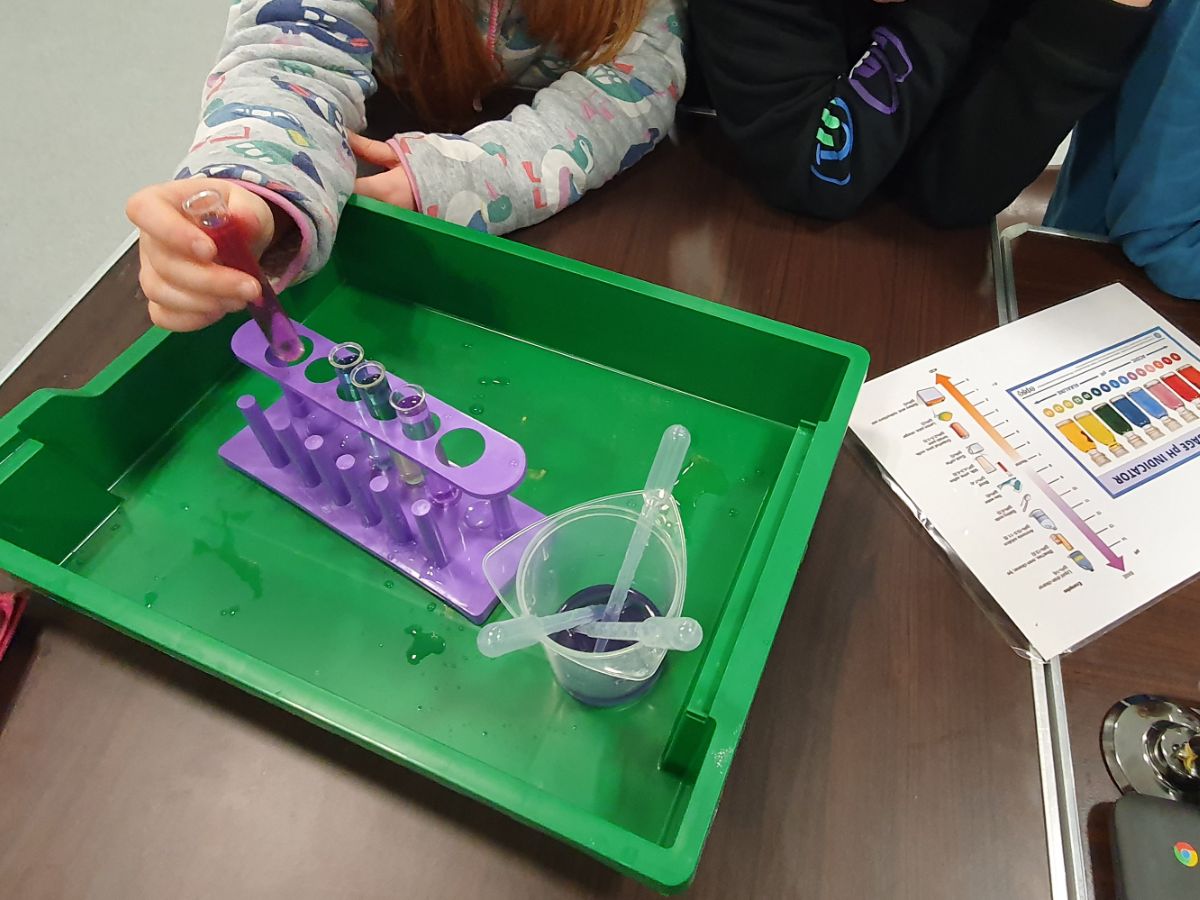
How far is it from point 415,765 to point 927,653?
0.86ft

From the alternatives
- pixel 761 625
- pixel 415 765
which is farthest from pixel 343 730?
pixel 761 625

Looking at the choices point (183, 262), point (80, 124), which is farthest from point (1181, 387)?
point (80, 124)

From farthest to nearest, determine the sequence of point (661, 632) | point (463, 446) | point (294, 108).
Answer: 1. point (294, 108)
2. point (463, 446)
3. point (661, 632)

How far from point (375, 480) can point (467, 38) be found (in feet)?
1.28

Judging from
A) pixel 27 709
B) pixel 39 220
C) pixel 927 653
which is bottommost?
pixel 39 220

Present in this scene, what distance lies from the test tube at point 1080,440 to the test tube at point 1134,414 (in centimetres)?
4

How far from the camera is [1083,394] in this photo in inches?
19.6

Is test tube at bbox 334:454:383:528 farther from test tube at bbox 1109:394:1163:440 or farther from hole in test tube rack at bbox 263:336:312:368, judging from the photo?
test tube at bbox 1109:394:1163:440

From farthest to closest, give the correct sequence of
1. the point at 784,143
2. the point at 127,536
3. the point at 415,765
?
the point at 784,143
the point at 127,536
the point at 415,765

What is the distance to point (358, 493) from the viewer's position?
17.2 inches

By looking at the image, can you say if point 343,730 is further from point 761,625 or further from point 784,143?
point 784,143

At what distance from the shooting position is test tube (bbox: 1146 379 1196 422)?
0.49m

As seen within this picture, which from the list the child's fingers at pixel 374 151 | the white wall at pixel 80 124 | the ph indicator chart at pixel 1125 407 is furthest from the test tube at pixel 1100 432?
the white wall at pixel 80 124

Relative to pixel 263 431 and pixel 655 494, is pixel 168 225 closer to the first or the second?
pixel 263 431
